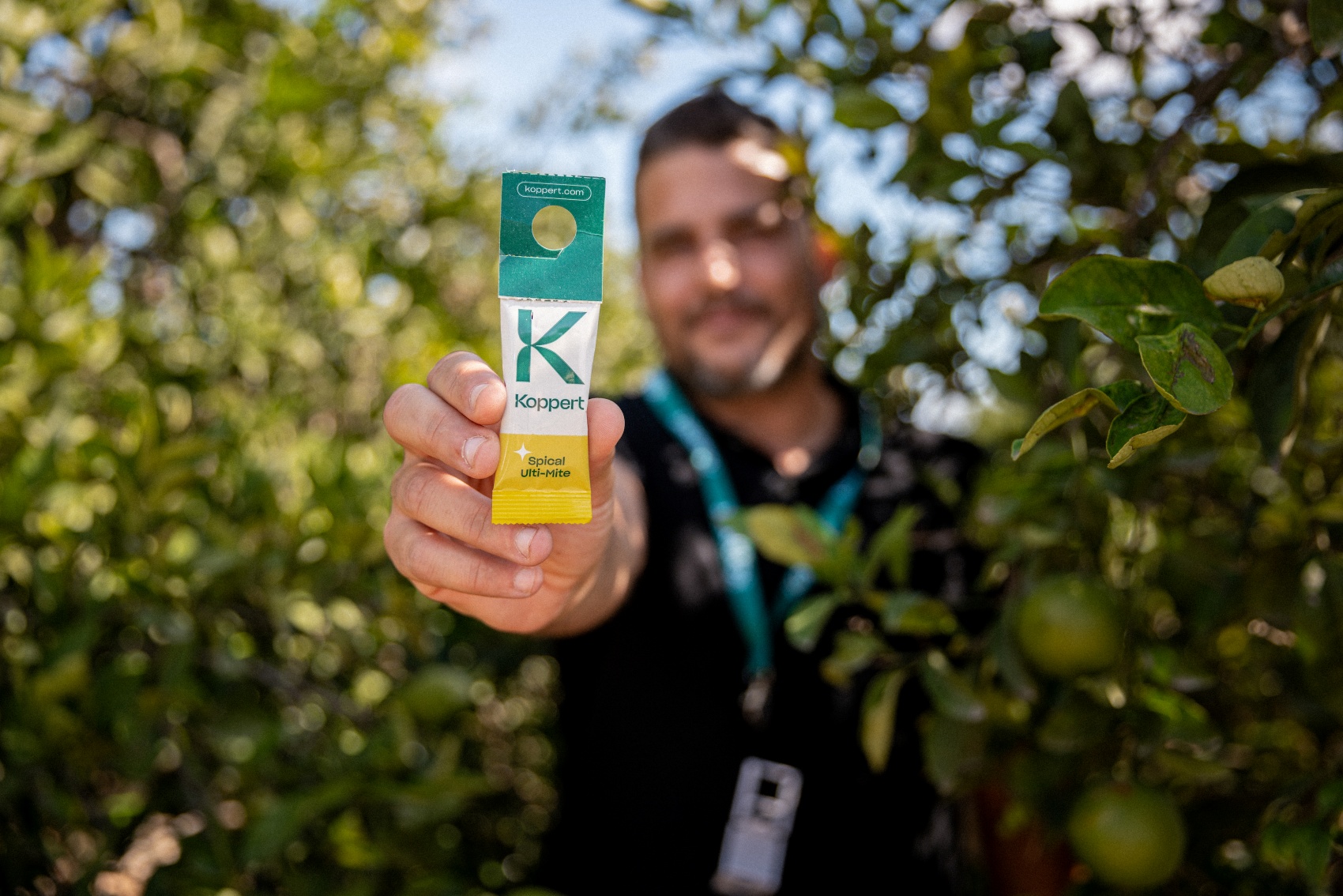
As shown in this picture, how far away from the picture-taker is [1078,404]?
0.55 m

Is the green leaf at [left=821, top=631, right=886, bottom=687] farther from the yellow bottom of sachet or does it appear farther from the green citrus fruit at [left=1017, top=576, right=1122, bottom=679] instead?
the yellow bottom of sachet

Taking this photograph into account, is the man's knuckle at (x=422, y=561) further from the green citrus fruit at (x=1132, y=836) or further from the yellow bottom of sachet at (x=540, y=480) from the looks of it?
the green citrus fruit at (x=1132, y=836)

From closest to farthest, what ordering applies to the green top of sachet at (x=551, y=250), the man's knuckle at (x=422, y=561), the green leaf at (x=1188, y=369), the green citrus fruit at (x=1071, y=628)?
the green leaf at (x=1188, y=369)
the green top of sachet at (x=551, y=250)
the man's knuckle at (x=422, y=561)
the green citrus fruit at (x=1071, y=628)

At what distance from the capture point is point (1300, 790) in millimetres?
839

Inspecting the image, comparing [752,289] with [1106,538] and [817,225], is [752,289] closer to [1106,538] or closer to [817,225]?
[817,225]

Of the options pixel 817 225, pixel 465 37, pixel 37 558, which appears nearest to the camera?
pixel 37 558

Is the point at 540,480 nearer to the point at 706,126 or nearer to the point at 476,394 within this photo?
the point at 476,394

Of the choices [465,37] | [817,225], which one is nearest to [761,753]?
[817,225]

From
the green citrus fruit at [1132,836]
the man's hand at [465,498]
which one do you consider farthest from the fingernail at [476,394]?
the green citrus fruit at [1132,836]

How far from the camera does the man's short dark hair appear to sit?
1.80 m

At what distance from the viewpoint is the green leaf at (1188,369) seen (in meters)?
0.49

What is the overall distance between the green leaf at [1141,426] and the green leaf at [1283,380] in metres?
0.22

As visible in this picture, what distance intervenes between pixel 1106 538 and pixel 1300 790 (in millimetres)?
293

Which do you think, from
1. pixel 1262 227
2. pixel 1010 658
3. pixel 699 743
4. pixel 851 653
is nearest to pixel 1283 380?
pixel 1262 227
